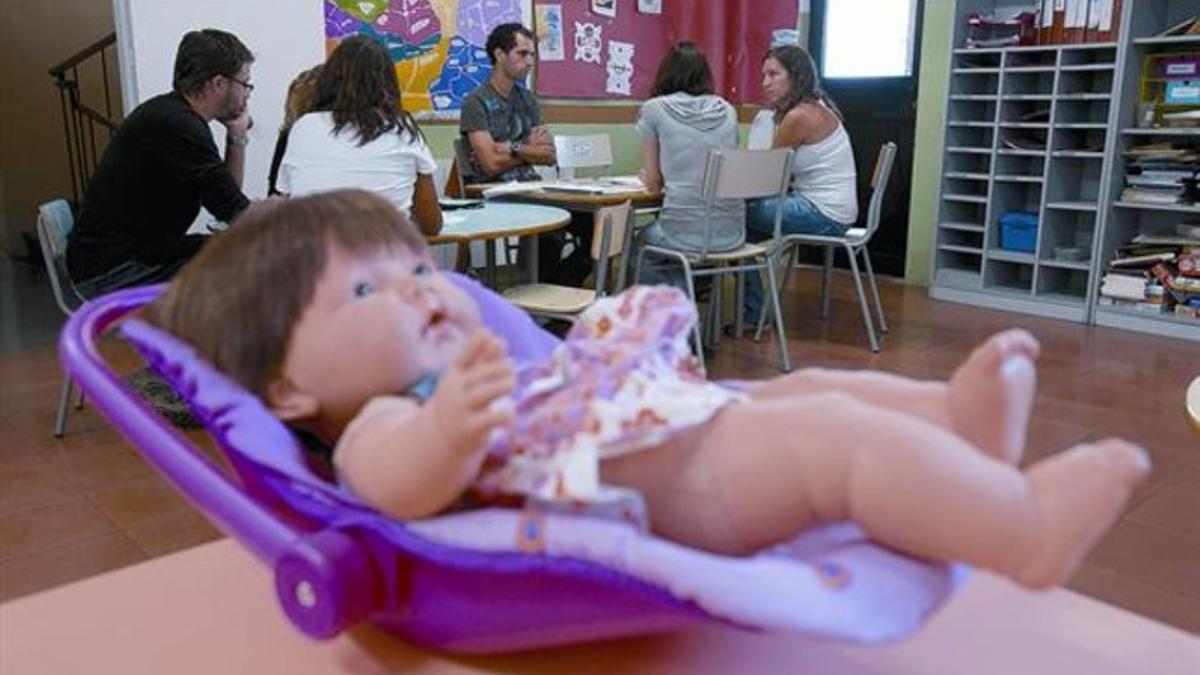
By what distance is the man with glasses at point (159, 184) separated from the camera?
111 inches

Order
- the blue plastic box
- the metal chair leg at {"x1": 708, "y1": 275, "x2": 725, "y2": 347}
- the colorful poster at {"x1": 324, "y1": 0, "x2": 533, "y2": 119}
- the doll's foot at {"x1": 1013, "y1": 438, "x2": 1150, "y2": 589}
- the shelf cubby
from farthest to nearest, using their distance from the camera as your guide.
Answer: the shelf cubby < the blue plastic box < the colorful poster at {"x1": 324, "y1": 0, "x2": 533, "y2": 119} < the metal chair leg at {"x1": 708, "y1": 275, "x2": 725, "y2": 347} < the doll's foot at {"x1": 1013, "y1": 438, "x2": 1150, "y2": 589}

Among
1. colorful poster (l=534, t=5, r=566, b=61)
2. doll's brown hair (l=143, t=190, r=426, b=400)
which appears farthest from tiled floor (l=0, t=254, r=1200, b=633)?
colorful poster (l=534, t=5, r=566, b=61)

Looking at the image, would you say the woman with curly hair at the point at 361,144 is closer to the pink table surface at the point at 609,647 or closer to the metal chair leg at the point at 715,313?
the metal chair leg at the point at 715,313

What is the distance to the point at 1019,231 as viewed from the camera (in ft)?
16.1

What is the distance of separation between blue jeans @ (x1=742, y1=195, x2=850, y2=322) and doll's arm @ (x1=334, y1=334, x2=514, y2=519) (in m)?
3.49

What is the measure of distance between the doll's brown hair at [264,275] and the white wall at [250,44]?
11.5 feet

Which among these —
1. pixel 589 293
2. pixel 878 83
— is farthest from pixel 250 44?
pixel 878 83

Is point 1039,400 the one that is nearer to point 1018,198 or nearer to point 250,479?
point 1018,198

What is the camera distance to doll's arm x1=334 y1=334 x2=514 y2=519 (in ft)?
1.86

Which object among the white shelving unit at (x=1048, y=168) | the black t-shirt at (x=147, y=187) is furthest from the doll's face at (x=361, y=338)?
the white shelving unit at (x=1048, y=168)

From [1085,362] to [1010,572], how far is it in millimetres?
3725

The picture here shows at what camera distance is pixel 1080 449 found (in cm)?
56

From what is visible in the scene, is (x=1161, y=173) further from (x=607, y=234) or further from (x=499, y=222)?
(x=499, y=222)

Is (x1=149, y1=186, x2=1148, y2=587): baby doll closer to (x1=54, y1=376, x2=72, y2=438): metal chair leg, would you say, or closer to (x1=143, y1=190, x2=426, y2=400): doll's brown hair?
(x1=143, y1=190, x2=426, y2=400): doll's brown hair
